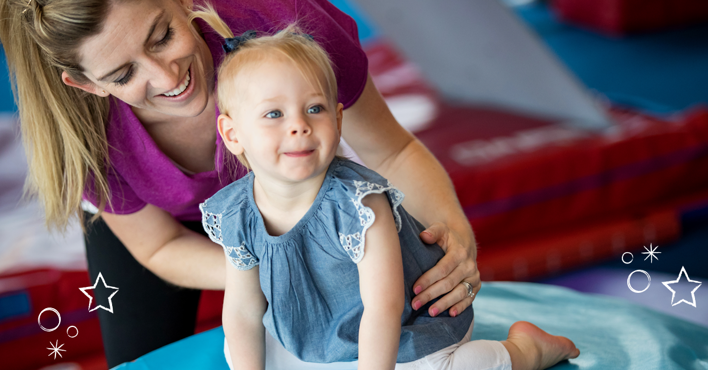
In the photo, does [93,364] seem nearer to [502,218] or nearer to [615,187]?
[502,218]

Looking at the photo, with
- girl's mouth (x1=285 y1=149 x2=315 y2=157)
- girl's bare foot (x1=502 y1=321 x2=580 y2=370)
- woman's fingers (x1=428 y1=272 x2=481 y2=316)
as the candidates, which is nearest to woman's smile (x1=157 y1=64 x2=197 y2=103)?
girl's mouth (x1=285 y1=149 x2=315 y2=157)

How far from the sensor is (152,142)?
1051 millimetres

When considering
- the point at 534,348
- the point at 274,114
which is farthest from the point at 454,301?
the point at 274,114

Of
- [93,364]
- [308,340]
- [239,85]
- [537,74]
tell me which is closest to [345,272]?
[308,340]

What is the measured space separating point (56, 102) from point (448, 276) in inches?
24.6

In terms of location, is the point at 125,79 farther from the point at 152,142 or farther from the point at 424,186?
the point at 424,186

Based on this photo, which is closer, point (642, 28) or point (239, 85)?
point (239, 85)

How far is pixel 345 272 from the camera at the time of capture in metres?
0.89

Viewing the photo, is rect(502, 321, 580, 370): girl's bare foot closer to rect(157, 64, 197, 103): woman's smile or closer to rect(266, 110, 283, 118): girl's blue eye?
rect(266, 110, 283, 118): girl's blue eye

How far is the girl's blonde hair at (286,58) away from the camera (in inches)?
31.9

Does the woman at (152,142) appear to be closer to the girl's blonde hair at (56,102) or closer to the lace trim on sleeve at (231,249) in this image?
the girl's blonde hair at (56,102)

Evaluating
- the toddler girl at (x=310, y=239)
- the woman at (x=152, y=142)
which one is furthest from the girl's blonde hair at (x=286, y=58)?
the woman at (x=152, y=142)

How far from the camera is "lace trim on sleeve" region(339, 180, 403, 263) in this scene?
0.82 metres

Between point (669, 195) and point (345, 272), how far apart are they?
1910 mm
